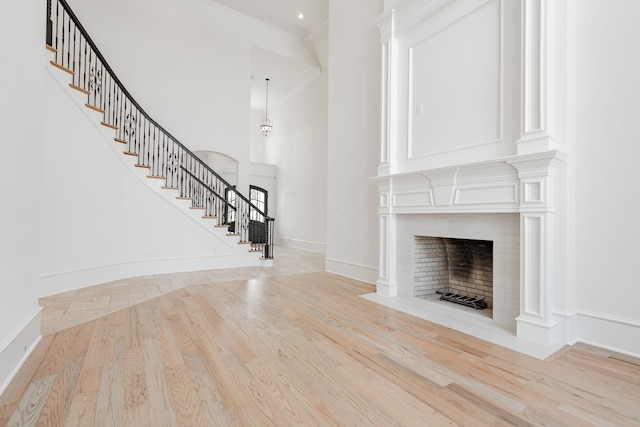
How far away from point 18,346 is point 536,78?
4315mm

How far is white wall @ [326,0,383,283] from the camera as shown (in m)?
4.70

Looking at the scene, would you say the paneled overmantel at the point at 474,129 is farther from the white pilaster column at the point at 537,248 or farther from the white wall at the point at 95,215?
the white wall at the point at 95,215

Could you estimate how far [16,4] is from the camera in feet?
6.36

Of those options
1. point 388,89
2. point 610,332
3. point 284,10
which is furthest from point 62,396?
point 284,10

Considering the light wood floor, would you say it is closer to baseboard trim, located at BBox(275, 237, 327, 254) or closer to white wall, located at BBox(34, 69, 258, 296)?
white wall, located at BBox(34, 69, 258, 296)

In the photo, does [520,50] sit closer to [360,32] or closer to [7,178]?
[360,32]

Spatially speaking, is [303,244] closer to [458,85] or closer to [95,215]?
[95,215]

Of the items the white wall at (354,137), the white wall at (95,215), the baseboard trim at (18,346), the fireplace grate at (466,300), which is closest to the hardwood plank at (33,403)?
the baseboard trim at (18,346)

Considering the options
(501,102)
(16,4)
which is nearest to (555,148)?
(501,102)

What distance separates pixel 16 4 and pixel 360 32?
430 centimetres

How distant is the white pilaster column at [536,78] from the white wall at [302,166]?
619 cm

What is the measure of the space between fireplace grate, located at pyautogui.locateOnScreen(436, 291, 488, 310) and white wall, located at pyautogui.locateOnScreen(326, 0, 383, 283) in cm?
111

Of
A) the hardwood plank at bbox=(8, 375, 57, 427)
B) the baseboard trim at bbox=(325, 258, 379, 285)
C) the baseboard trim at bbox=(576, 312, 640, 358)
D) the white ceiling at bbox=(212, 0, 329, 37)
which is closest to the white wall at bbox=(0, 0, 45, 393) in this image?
the hardwood plank at bbox=(8, 375, 57, 427)

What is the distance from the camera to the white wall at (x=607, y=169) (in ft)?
7.45
